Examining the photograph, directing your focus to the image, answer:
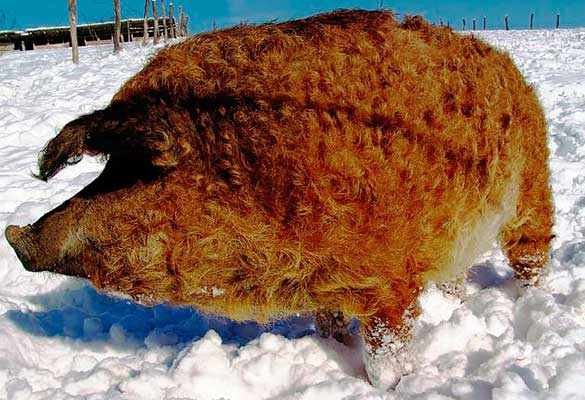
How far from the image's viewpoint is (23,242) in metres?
2.22

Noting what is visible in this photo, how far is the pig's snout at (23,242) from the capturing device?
86.8 inches

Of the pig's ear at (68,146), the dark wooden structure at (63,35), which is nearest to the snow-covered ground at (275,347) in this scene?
the pig's ear at (68,146)

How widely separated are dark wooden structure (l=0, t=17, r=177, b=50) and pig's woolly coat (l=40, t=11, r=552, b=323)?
3788 cm

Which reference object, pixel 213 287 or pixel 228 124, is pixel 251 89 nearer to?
pixel 228 124

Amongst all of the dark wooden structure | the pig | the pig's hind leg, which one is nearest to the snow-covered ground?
the pig's hind leg

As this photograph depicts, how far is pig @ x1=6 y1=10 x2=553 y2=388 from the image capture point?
1923 mm

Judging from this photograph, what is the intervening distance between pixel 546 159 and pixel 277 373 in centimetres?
174

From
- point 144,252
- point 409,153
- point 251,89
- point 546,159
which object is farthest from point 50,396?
point 546,159

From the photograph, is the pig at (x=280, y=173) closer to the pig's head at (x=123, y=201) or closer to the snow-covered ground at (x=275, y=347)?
the pig's head at (x=123, y=201)

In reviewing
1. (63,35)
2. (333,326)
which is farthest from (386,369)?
(63,35)

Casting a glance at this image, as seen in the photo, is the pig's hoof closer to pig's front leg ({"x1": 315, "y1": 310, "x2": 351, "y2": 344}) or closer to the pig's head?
pig's front leg ({"x1": 315, "y1": 310, "x2": 351, "y2": 344})

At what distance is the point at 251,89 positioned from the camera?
1.94 m

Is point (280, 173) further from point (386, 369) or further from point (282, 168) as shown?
point (386, 369)

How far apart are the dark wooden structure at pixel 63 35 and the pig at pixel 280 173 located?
124 ft
